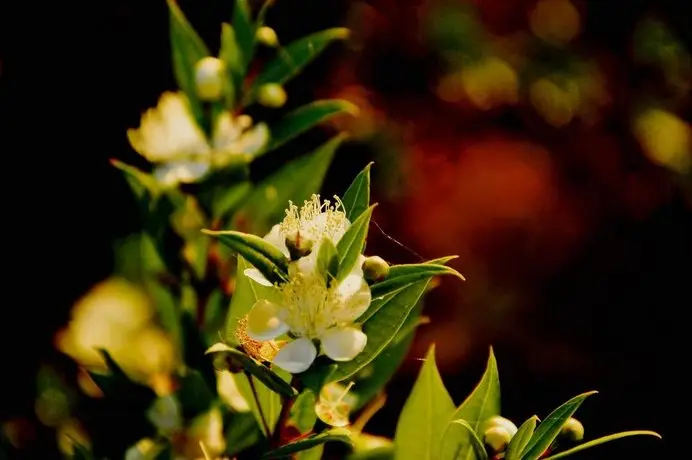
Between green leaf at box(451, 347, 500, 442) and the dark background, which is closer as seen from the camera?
green leaf at box(451, 347, 500, 442)

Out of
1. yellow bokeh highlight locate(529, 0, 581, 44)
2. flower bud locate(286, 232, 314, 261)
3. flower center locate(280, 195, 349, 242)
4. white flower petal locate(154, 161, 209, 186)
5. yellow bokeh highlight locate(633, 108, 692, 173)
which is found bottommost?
yellow bokeh highlight locate(633, 108, 692, 173)

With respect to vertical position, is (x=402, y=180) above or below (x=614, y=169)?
above

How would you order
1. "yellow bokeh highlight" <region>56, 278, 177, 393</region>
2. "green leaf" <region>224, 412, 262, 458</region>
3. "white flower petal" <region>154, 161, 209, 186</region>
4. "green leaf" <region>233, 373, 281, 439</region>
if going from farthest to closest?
1. "yellow bokeh highlight" <region>56, 278, 177, 393</region>
2. "white flower petal" <region>154, 161, 209, 186</region>
3. "green leaf" <region>224, 412, 262, 458</region>
4. "green leaf" <region>233, 373, 281, 439</region>

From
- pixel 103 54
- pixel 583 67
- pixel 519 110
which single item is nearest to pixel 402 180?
pixel 519 110

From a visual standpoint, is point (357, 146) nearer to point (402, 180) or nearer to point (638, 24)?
point (402, 180)

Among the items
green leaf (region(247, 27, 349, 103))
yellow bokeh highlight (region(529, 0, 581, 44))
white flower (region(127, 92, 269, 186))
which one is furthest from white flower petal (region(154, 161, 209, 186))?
yellow bokeh highlight (region(529, 0, 581, 44))

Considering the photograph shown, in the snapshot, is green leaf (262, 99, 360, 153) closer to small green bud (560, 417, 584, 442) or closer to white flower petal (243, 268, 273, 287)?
white flower petal (243, 268, 273, 287)

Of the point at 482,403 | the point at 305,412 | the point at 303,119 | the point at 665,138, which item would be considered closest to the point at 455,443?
the point at 482,403

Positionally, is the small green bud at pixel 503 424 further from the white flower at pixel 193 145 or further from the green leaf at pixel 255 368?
the white flower at pixel 193 145
